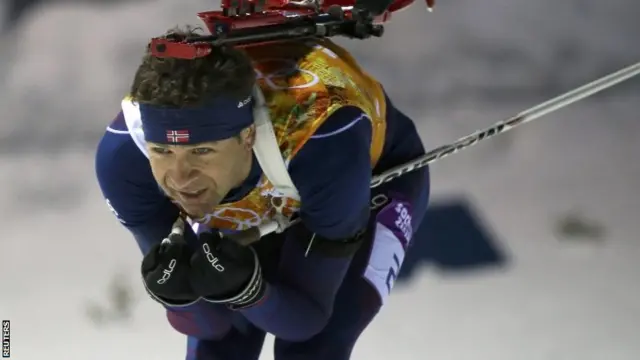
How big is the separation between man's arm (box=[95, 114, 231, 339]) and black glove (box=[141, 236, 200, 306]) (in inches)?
6.0

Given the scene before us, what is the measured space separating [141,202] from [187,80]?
269mm

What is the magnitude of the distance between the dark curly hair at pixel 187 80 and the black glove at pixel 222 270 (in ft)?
0.59

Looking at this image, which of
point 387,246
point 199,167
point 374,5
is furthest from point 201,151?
point 374,5

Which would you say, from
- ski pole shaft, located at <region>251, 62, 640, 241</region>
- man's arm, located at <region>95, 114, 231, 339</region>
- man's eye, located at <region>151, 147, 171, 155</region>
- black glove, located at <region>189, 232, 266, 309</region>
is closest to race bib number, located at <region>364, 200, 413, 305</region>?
ski pole shaft, located at <region>251, 62, 640, 241</region>

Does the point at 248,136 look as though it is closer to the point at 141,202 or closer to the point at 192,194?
the point at 192,194

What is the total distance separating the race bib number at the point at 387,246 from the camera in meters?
1.62

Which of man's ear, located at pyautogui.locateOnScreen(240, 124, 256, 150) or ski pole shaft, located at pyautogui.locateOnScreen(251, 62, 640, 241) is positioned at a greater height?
man's ear, located at pyautogui.locateOnScreen(240, 124, 256, 150)

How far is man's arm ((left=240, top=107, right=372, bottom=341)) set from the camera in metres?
1.32

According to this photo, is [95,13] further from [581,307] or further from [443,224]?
[581,307]

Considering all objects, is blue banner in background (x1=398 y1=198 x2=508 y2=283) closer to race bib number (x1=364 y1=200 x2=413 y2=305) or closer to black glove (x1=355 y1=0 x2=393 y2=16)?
race bib number (x1=364 y1=200 x2=413 y2=305)

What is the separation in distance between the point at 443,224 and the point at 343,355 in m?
0.91

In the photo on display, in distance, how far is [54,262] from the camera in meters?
2.26

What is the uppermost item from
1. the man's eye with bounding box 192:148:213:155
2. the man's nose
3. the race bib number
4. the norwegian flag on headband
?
the norwegian flag on headband

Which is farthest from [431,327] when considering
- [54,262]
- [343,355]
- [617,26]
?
[617,26]
